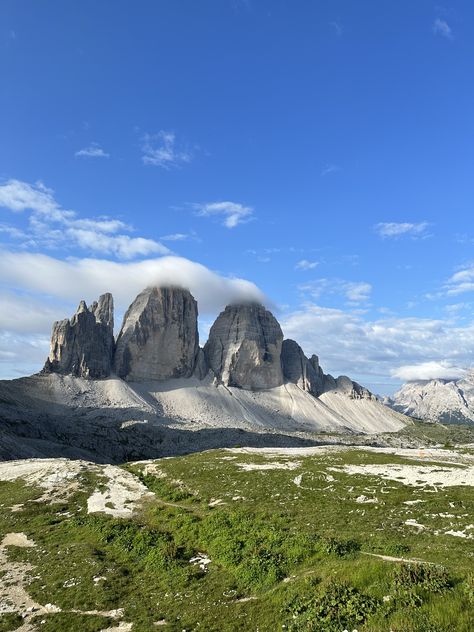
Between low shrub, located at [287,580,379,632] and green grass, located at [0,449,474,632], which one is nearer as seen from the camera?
low shrub, located at [287,580,379,632]

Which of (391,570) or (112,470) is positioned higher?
(391,570)

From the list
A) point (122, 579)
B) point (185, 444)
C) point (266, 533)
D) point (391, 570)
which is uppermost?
point (391, 570)

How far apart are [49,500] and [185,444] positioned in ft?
470

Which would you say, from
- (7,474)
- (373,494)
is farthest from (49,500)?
(373,494)

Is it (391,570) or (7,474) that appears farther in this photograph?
(7,474)

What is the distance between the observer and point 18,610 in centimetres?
1764

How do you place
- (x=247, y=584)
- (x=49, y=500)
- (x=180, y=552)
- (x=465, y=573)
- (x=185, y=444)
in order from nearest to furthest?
(x=465, y=573) → (x=247, y=584) → (x=180, y=552) → (x=49, y=500) → (x=185, y=444)

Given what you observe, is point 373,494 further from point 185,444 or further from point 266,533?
point 185,444

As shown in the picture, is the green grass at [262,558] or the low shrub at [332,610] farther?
the green grass at [262,558]

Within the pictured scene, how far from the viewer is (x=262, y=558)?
20.2 metres

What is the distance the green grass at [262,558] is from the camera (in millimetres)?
14031

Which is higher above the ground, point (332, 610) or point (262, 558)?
point (332, 610)

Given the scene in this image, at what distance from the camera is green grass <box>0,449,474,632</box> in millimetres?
14031

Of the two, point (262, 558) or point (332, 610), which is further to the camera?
point (262, 558)
